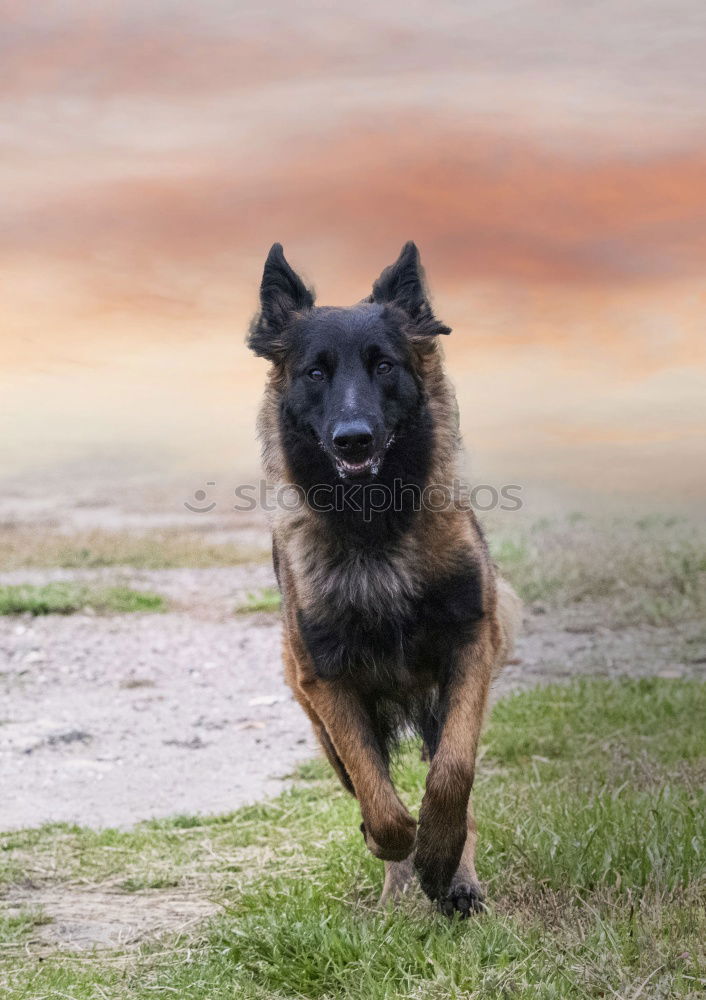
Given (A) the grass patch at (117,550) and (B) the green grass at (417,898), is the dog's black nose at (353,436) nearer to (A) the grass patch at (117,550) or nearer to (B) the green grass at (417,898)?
(B) the green grass at (417,898)

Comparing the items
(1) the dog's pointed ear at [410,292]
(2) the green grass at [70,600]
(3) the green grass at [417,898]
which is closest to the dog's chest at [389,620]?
(3) the green grass at [417,898]

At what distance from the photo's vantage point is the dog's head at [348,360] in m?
4.38

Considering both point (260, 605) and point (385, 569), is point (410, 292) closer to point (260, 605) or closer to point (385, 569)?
point (385, 569)

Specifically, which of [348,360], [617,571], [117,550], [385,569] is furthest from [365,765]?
[117,550]

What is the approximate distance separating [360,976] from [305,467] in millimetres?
2063

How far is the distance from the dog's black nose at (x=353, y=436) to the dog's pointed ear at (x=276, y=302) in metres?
0.84

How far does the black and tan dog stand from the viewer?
419 cm

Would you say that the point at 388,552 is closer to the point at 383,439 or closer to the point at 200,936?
the point at 383,439

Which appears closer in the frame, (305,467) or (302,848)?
(305,467)

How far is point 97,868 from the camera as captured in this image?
547 centimetres

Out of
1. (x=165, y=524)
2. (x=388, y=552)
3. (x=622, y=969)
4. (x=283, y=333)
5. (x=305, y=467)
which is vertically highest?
(x=283, y=333)

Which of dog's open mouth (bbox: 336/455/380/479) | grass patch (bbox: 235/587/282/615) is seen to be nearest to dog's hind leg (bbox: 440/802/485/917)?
dog's open mouth (bbox: 336/455/380/479)

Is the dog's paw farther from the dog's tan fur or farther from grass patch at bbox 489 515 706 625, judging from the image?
grass patch at bbox 489 515 706 625

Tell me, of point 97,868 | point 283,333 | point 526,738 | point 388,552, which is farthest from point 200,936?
point 526,738
